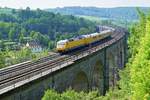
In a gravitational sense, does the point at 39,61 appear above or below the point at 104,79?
above

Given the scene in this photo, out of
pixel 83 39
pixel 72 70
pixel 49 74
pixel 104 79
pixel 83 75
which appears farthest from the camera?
pixel 104 79

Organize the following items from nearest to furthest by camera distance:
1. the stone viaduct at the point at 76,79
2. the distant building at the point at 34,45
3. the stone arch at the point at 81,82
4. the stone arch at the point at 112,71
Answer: the stone viaduct at the point at 76,79 → the stone arch at the point at 81,82 → the stone arch at the point at 112,71 → the distant building at the point at 34,45

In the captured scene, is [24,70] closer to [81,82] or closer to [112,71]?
[81,82]

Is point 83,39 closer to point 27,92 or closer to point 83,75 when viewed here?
point 83,75

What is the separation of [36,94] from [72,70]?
14513 mm

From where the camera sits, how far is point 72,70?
52.5 meters

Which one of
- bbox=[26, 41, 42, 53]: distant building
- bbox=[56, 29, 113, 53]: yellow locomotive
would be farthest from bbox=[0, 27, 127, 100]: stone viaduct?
bbox=[26, 41, 42, 53]: distant building

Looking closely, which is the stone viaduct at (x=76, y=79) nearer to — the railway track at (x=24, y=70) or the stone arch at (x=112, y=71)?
the stone arch at (x=112, y=71)

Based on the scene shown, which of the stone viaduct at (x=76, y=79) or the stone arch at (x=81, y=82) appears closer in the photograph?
the stone viaduct at (x=76, y=79)

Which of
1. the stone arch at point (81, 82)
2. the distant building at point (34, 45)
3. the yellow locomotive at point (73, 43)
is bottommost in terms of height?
the distant building at point (34, 45)

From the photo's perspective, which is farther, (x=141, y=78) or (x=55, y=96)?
(x=55, y=96)

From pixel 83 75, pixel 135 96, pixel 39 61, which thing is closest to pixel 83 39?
pixel 83 75

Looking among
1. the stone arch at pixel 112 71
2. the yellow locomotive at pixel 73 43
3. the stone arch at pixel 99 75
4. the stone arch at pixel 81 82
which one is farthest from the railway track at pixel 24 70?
the stone arch at pixel 112 71

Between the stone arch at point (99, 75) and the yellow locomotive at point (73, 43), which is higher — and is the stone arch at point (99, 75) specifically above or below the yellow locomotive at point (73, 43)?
below
